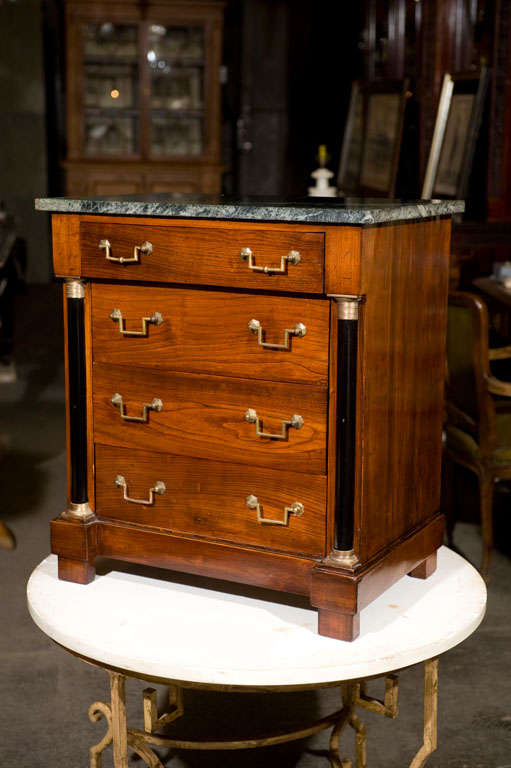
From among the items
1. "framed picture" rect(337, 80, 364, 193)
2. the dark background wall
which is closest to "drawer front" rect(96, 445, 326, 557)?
"framed picture" rect(337, 80, 364, 193)

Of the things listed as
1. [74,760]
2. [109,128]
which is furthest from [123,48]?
[74,760]

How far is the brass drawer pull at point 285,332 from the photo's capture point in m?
1.51

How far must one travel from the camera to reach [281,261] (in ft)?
4.89

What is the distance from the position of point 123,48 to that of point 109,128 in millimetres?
718

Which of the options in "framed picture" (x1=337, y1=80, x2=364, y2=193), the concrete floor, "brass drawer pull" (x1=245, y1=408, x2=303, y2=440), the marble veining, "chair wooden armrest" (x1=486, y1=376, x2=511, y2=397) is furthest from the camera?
"framed picture" (x1=337, y1=80, x2=364, y2=193)

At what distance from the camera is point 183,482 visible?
1.67 meters

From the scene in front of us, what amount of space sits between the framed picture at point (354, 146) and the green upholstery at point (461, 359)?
2853 millimetres

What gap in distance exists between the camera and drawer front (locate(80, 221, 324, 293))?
1483 millimetres

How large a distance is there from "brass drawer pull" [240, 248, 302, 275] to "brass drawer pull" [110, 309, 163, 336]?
7.6 inches

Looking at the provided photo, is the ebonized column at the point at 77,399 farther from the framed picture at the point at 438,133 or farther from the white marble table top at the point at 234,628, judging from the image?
the framed picture at the point at 438,133

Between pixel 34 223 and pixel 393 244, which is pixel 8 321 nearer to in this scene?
pixel 34 223

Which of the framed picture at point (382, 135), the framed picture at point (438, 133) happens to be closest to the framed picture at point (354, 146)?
the framed picture at point (382, 135)

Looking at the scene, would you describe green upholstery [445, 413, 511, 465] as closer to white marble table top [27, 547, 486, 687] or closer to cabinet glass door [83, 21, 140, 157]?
white marble table top [27, 547, 486, 687]

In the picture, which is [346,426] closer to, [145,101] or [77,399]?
[77,399]
